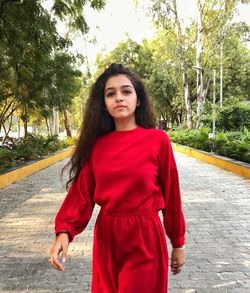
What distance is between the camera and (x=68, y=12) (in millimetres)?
10594

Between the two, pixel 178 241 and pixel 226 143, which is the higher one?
pixel 178 241

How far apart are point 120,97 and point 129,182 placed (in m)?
0.45

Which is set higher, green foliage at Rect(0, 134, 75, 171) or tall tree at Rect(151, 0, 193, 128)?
tall tree at Rect(151, 0, 193, 128)

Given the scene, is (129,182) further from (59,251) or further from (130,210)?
(59,251)

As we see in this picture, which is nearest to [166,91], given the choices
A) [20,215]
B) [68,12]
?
[68,12]

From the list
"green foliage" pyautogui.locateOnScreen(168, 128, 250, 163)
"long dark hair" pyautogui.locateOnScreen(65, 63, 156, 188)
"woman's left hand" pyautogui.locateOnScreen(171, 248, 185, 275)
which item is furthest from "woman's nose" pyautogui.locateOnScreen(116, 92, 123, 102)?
"green foliage" pyautogui.locateOnScreen(168, 128, 250, 163)

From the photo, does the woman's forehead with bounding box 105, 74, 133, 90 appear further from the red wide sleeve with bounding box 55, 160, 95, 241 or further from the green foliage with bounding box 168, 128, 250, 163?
the green foliage with bounding box 168, 128, 250, 163

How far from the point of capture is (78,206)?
2.12 m

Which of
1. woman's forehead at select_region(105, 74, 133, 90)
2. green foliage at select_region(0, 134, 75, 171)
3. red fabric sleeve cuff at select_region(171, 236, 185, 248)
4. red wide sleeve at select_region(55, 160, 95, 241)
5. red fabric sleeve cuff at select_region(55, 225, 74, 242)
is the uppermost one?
woman's forehead at select_region(105, 74, 133, 90)

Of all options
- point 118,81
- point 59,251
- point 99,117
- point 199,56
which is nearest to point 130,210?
point 59,251

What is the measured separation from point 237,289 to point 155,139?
2291mm

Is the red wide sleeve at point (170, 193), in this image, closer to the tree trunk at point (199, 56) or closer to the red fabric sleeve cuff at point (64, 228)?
the red fabric sleeve cuff at point (64, 228)

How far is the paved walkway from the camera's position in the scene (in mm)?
3971

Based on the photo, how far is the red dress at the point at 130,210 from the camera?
196 cm
